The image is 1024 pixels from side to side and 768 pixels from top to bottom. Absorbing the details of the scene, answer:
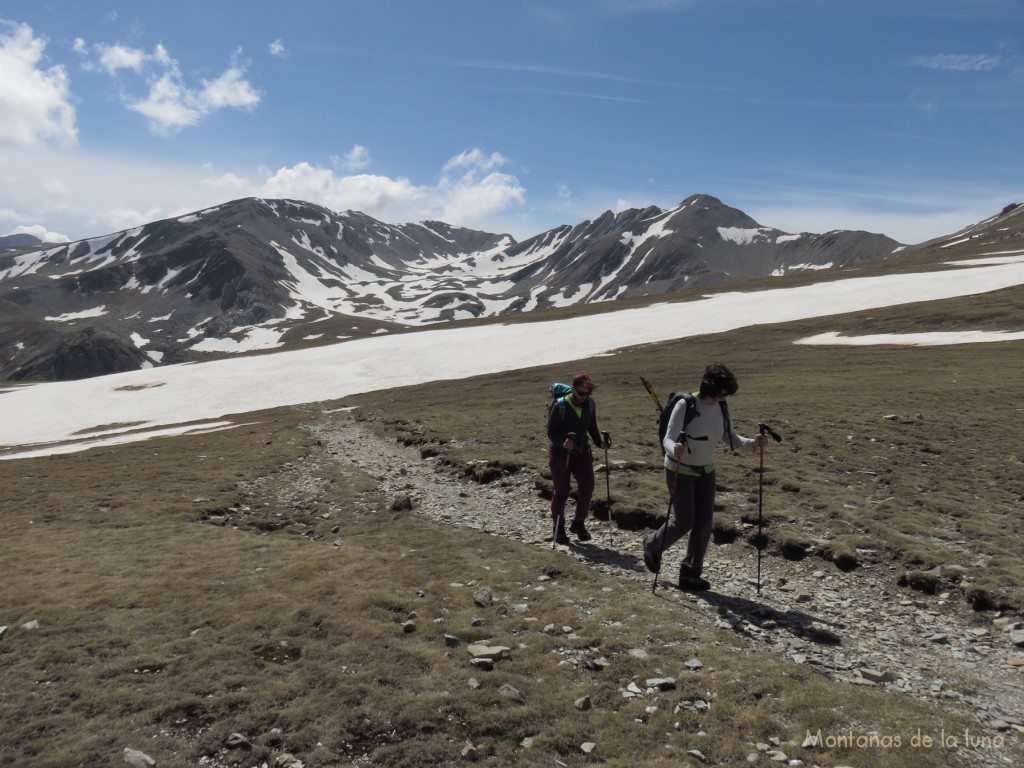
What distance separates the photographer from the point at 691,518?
1147 centimetres

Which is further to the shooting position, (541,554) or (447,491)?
(447,491)

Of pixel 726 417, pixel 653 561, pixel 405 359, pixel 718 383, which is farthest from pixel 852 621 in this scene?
pixel 405 359

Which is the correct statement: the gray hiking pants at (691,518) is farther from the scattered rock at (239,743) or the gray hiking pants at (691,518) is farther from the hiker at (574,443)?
the scattered rock at (239,743)

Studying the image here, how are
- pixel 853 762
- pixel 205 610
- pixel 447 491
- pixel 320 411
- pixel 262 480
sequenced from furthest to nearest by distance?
pixel 320 411, pixel 262 480, pixel 447 491, pixel 205 610, pixel 853 762

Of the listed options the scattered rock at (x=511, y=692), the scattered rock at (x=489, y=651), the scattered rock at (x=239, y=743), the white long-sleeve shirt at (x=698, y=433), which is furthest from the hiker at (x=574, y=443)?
the scattered rock at (x=239, y=743)

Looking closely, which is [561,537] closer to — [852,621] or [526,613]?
[526,613]

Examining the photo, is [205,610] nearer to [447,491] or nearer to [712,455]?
[712,455]

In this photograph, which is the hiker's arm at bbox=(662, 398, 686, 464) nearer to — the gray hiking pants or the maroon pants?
the gray hiking pants

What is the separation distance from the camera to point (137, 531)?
18234 mm

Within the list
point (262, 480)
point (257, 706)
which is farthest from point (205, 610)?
point (262, 480)

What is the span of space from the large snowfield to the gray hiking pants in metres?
52.3

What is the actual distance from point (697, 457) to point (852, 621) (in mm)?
4087

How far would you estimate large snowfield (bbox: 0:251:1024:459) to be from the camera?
67625 millimetres

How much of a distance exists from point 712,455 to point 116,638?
443 inches
